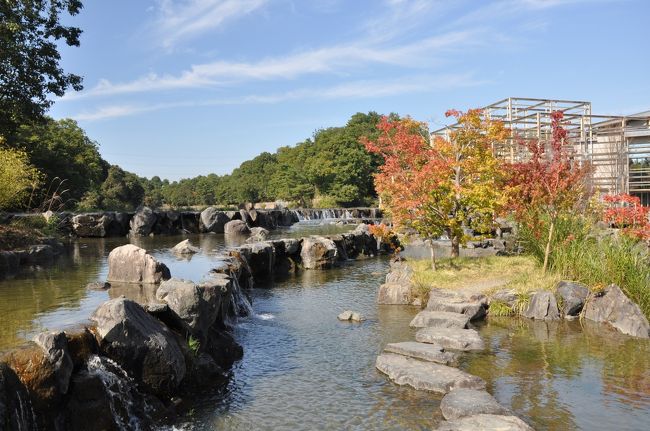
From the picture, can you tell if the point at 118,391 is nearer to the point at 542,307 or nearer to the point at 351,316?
the point at 351,316

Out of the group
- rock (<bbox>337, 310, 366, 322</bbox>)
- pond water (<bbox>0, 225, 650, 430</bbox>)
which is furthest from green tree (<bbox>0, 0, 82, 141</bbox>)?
rock (<bbox>337, 310, 366, 322</bbox>)

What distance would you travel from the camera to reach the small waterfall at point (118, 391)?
6.87 m

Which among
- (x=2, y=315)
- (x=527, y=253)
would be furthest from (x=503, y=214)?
(x=2, y=315)

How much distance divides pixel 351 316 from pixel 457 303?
2.67m

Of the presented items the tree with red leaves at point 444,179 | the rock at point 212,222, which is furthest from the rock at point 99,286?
the rock at point 212,222

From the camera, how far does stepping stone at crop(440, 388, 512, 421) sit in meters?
7.06

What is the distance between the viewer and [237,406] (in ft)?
25.4

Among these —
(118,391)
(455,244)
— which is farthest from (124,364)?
(455,244)

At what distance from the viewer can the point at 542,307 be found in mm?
12648

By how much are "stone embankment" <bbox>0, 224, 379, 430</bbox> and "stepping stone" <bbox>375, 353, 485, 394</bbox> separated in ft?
9.45

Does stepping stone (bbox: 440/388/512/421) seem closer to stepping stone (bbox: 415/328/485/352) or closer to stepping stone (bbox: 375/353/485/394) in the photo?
stepping stone (bbox: 375/353/485/394)

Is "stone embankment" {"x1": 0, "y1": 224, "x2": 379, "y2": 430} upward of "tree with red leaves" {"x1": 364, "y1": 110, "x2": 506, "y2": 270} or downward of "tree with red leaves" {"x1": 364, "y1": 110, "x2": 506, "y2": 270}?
downward

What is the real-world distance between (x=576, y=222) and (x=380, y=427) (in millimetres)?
10404

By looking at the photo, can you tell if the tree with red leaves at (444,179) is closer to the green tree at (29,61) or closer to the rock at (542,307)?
the rock at (542,307)
